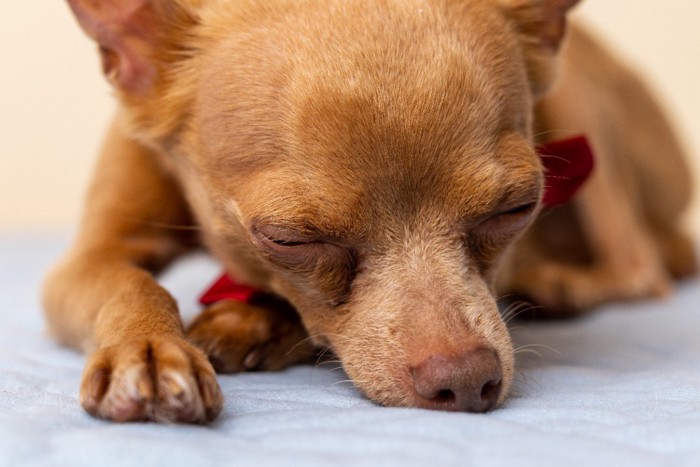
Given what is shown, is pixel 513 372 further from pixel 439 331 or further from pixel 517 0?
pixel 517 0

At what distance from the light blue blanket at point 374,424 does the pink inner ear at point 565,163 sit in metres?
0.44

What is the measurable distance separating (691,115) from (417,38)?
4.86 m

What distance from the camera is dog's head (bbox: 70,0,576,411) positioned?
1.85m

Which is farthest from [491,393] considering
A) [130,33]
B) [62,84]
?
[62,84]

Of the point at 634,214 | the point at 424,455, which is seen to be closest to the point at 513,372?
the point at 424,455

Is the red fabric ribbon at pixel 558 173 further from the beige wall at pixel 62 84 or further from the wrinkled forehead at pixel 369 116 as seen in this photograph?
the beige wall at pixel 62 84

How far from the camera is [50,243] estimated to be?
4848 mm

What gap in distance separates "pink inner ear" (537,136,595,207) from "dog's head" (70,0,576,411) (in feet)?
0.67

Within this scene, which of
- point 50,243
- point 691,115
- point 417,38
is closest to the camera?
point 417,38

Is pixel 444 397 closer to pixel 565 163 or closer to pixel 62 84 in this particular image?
pixel 565 163

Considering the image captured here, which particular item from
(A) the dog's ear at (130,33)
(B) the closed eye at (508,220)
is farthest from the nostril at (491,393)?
(A) the dog's ear at (130,33)

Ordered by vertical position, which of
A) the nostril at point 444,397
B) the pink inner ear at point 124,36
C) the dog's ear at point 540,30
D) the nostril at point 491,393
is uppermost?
the pink inner ear at point 124,36

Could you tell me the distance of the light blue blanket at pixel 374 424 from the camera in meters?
1.40

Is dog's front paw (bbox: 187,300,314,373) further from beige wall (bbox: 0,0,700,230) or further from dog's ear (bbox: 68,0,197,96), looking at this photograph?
beige wall (bbox: 0,0,700,230)
